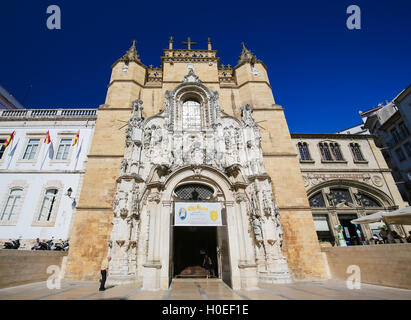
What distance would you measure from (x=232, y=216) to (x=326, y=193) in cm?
1130

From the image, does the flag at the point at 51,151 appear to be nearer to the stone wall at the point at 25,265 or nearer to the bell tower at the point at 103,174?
the bell tower at the point at 103,174

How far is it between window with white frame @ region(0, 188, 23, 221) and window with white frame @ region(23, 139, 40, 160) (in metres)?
2.77

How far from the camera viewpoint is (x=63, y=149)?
52.4ft

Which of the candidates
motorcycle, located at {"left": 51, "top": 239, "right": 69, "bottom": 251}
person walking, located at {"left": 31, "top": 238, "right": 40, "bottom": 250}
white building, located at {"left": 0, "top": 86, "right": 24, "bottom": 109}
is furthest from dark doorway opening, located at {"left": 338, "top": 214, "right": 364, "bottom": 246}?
white building, located at {"left": 0, "top": 86, "right": 24, "bottom": 109}

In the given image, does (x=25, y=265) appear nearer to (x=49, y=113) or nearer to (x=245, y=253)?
(x=245, y=253)

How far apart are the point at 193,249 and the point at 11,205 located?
13.3 metres

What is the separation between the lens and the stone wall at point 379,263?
7152 millimetres

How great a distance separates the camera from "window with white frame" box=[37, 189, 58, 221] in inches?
527

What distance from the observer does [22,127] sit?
16781mm
